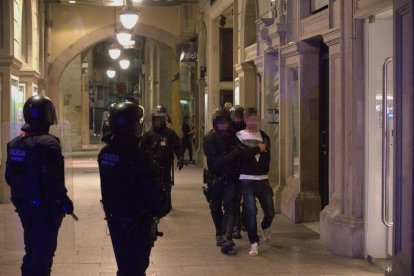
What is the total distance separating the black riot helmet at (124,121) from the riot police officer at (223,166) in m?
3.02

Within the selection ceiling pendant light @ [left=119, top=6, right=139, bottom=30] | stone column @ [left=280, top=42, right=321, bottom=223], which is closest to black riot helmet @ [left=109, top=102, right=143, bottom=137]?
stone column @ [left=280, top=42, right=321, bottom=223]

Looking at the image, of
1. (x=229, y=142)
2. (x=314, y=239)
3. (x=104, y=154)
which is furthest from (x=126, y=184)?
(x=314, y=239)

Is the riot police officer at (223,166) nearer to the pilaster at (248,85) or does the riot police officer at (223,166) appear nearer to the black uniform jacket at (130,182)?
the black uniform jacket at (130,182)

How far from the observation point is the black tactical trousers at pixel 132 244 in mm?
5355

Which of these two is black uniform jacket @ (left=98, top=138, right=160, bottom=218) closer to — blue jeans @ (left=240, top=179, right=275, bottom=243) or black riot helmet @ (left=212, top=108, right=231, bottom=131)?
black riot helmet @ (left=212, top=108, right=231, bottom=131)

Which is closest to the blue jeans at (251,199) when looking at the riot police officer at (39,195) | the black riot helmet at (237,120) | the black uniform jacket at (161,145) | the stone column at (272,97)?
the black riot helmet at (237,120)

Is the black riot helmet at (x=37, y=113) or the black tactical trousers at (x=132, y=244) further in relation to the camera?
the black riot helmet at (x=37, y=113)

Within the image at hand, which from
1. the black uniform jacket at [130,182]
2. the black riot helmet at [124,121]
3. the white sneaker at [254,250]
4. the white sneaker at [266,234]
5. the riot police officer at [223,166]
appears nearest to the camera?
the black uniform jacket at [130,182]

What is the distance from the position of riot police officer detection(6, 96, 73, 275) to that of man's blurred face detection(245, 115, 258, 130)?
3.21 m

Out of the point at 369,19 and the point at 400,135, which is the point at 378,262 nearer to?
the point at 400,135

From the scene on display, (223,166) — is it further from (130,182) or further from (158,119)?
(158,119)

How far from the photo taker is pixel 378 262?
8.09 metres

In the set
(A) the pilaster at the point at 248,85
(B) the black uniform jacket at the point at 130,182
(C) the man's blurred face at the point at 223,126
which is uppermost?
(A) the pilaster at the point at 248,85

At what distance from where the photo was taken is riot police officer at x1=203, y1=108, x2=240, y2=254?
845cm
